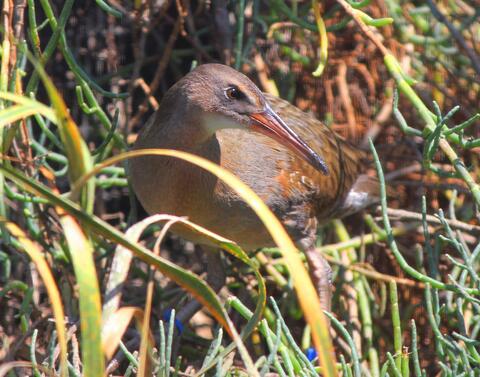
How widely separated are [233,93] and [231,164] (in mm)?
366

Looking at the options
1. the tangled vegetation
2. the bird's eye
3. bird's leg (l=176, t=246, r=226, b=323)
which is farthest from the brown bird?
bird's leg (l=176, t=246, r=226, b=323)

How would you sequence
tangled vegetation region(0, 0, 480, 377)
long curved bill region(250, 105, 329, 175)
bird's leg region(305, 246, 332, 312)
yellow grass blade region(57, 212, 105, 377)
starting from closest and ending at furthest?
yellow grass blade region(57, 212, 105, 377), tangled vegetation region(0, 0, 480, 377), long curved bill region(250, 105, 329, 175), bird's leg region(305, 246, 332, 312)

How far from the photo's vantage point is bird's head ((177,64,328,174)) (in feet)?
9.91

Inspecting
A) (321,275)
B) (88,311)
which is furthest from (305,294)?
(321,275)

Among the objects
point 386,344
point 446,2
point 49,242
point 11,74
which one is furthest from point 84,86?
point 446,2

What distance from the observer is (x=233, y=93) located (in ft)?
9.96

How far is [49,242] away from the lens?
3.48 m

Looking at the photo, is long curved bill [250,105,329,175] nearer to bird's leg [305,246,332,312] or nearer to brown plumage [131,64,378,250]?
brown plumage [131,64,378,250]

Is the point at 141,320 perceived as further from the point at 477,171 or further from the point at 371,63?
the point at 371,63

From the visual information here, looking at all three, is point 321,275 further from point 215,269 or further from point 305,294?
point 305,294

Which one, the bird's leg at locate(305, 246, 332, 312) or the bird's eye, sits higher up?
the bird's eye

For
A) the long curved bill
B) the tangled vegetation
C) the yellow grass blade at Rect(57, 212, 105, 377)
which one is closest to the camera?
the yellow grass blade at Rect(57, 212, 105, 377)

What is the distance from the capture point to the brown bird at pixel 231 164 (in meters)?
3.04

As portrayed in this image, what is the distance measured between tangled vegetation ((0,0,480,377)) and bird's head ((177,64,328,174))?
1.02 feet
